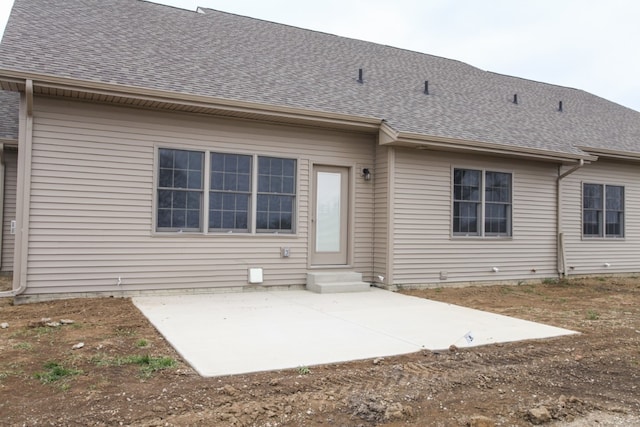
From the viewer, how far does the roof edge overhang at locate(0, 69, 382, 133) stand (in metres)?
6.92

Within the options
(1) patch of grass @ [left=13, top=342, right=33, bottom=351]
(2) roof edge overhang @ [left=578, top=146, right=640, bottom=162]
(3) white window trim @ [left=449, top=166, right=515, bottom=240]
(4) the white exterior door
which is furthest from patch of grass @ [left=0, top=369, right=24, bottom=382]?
(2) roof edge overhang @ [left=578, top=146, right=640, bottom=162]

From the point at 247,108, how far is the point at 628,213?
34.5 ft

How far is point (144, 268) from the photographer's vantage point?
8.03 metres

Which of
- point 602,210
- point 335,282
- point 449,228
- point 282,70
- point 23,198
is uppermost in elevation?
point 282,70

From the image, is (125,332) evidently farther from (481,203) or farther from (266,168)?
(481,203)

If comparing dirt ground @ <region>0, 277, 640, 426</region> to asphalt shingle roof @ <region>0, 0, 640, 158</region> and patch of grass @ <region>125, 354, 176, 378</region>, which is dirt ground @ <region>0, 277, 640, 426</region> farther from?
asphalt shingle roof @ <region>0, 0, 640, 158</region>

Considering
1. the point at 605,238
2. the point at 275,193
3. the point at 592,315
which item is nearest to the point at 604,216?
the point at 605,238

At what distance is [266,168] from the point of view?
29.7 feet

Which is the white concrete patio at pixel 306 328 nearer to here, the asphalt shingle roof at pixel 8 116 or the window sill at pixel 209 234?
the window sill at pixel 209 234

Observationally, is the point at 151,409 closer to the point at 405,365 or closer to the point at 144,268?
the point at 405,365

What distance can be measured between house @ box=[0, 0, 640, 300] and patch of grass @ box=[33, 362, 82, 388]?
3.63 m

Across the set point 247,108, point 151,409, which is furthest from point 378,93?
point 151,409

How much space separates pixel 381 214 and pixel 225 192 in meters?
3.03

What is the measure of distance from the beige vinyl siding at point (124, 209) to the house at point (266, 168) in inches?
0.9
